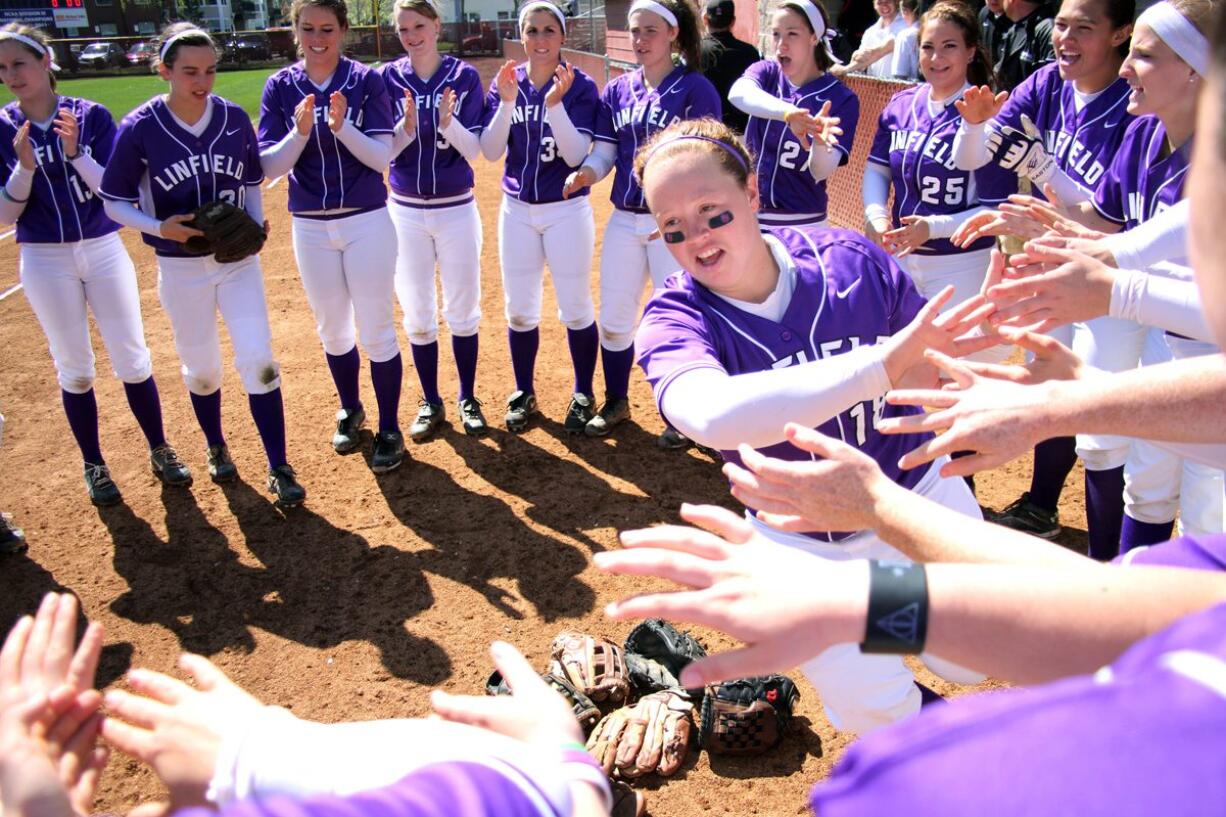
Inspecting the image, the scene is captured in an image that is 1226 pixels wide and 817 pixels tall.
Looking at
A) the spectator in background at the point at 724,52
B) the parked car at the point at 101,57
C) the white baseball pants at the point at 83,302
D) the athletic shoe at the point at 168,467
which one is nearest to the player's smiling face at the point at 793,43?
the spectator in background at the point at 724,52

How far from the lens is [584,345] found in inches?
235

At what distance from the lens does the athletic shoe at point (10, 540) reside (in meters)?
4.66

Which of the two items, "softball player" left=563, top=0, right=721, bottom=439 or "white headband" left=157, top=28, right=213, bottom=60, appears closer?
"white headband" left=157, top=28, right=213, bottom=60

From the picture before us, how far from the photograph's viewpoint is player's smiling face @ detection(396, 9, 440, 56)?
216 inches

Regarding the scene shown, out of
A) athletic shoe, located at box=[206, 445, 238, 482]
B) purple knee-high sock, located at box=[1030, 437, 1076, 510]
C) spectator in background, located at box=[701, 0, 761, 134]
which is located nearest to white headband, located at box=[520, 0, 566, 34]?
spectator in background, located at box=[701, 0, 761, 134]

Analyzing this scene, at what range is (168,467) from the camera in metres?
5.30

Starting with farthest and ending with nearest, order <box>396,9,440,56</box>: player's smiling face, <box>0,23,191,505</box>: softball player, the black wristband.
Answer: <box>396,9,440,56</box>: player's smiling face
<box>0,23,191,505</box>: softball player
the black wristband

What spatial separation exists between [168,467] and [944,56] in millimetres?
4689

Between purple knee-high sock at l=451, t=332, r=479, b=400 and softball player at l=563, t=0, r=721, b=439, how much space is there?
2.75ft

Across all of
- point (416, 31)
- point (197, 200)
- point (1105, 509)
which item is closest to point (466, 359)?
point (197, 200)

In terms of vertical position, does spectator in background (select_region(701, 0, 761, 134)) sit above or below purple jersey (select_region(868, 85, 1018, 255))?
above

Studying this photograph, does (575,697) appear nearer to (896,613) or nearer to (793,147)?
(896,613)

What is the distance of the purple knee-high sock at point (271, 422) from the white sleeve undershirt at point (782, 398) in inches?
134

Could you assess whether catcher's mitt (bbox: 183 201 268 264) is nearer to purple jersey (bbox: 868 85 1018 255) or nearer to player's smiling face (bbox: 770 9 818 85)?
player's smiling face (bbox: 770 9 818 85)
